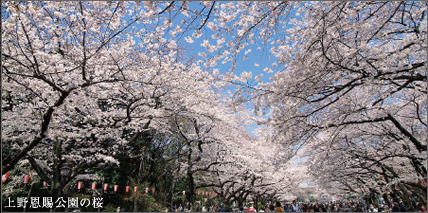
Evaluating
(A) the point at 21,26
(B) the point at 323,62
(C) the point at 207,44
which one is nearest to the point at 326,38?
(B) the point at 323,62

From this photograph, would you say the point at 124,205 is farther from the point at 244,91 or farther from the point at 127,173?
the point at 244,91

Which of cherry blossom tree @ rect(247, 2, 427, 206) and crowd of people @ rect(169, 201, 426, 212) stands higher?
cherry blossom tree @ rect(247, 2, 427, 206)

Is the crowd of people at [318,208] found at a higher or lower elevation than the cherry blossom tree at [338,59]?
lower

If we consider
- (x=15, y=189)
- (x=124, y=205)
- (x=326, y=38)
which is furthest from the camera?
(x=124, y=205)

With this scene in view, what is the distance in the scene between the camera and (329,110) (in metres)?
6.64

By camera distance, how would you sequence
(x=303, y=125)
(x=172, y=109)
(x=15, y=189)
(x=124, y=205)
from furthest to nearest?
(x=124, y=205) → (x=15, y=189) → (x=172, y=109) → (x=303, y=125)

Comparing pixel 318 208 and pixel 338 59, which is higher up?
pixel 338 59

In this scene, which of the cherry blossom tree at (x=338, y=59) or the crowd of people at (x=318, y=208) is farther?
the crowd of people at (x=318, y=208)

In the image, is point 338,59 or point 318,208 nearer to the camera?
point 338,59

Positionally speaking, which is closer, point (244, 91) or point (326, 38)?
point (326, 38)

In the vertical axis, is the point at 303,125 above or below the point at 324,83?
below

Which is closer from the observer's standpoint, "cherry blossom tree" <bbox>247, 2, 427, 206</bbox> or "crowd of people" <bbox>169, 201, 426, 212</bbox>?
"cherry blossom tree" <bbox>247, 2, 427, 206</bbox>

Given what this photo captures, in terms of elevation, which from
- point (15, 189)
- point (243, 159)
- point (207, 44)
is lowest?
point (15, 189)

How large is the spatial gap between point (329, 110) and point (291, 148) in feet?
5.54
